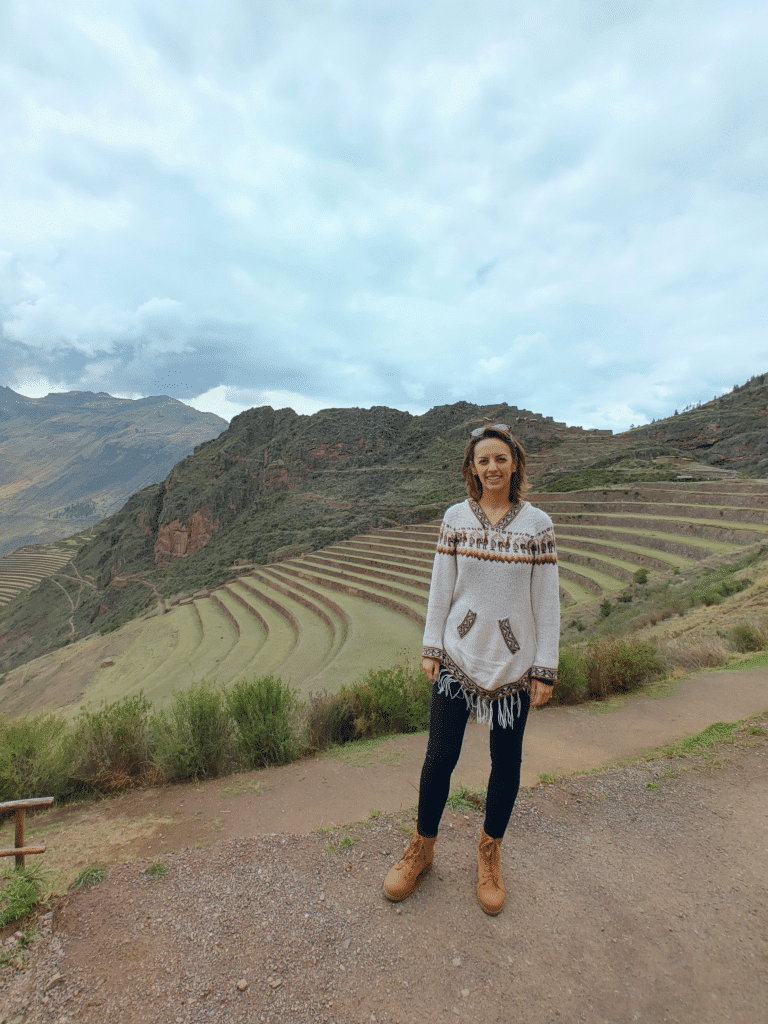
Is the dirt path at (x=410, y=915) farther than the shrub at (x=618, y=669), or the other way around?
the shrub at (x=618, y=669)

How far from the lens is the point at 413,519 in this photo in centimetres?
2916

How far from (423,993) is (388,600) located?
13715 millimetres

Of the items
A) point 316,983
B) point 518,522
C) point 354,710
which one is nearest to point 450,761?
point 316,983

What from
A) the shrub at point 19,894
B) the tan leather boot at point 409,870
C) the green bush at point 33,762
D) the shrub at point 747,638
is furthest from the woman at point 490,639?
the shrub at point 747,638

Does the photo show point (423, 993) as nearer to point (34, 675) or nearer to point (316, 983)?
point (316, 983)

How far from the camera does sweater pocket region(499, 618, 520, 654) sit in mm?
1979

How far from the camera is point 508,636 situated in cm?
199

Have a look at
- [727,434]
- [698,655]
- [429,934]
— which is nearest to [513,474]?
[429,934]

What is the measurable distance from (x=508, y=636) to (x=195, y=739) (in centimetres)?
283

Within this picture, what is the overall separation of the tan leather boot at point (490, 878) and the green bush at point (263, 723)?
1990 millimetres

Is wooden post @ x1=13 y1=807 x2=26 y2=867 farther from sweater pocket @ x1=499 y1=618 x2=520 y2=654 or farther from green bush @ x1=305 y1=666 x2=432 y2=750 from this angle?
sweater pocket @ x1=499 y1=618 x2=520 y2=654

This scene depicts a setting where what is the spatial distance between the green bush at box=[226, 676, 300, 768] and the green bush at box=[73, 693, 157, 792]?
26.3 inches

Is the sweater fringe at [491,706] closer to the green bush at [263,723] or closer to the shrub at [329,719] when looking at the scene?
the green bush at [263,723]

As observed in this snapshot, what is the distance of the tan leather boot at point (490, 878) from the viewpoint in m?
1.97
